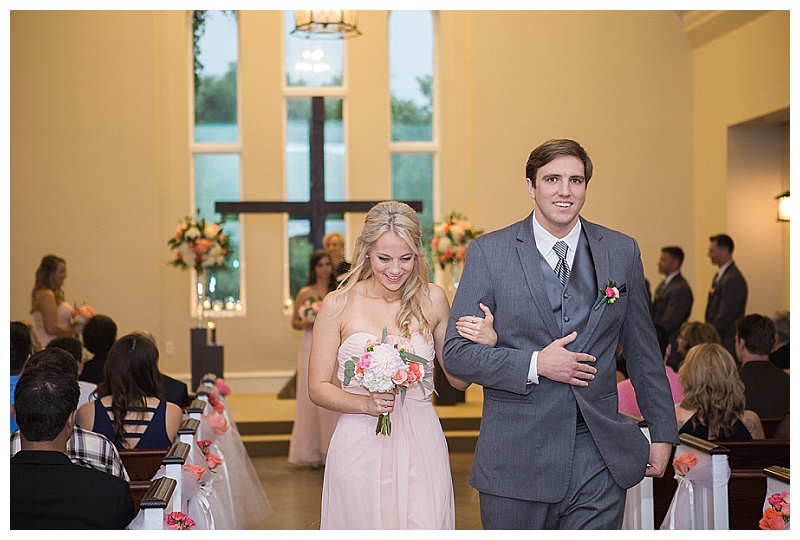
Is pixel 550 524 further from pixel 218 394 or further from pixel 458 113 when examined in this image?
pixel 458 113

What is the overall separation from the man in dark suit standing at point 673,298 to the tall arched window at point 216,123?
16.8 ft

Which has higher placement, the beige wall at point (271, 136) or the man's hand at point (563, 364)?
the beige wall at point (271, 136)

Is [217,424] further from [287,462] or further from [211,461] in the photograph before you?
[287,462]

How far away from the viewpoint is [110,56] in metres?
12.4

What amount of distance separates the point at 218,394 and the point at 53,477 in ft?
13.5

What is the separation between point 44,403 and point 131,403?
1926mm

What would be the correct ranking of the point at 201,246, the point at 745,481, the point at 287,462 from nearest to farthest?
the point at 745,481, the point at 287,462, the point at 201,246

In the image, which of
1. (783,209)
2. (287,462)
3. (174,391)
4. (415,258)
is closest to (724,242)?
(783,209)

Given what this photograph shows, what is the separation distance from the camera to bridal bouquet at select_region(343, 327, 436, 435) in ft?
11.4

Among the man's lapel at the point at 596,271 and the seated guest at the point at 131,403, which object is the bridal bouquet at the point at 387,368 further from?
the seated guest at the point at 131,403

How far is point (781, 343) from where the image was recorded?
Result: 23.9 ft

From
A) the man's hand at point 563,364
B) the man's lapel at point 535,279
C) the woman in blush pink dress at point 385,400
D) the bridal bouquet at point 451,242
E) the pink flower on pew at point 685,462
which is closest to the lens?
the man's hand at point 563,364

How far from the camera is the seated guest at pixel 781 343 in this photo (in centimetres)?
699

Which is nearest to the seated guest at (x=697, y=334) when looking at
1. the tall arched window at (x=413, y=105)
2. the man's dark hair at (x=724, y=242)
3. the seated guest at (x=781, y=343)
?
the seated guest at (x=781, y=343)
